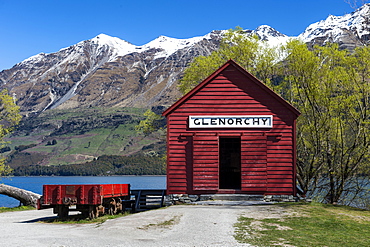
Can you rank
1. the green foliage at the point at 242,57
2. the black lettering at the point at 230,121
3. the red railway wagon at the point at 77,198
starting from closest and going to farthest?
the red railway wagon at the point at 77,198 → the black lettering at the point at 230,121 → the green foliage at the point at 242,57

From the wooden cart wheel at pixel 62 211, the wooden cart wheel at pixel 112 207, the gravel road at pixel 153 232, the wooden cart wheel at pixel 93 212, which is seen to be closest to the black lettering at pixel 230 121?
the gravel road at pixel 153 232

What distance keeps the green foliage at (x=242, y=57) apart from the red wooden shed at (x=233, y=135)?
933 centimetres

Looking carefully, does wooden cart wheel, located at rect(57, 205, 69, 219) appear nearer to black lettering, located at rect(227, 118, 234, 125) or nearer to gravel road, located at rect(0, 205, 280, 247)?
gravel road, located at rect(0, 205, 280, 247)

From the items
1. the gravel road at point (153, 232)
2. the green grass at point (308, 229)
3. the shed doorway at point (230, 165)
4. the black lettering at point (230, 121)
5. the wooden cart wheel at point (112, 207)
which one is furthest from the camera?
the shed doorway at point (230, 165)

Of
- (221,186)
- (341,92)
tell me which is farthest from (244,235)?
(341,92)

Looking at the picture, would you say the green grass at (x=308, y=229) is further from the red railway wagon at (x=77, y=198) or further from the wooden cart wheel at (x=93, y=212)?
the wooden cart wheel at (x=93, y=212)

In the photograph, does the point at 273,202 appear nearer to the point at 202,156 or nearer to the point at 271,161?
the point at 271,161

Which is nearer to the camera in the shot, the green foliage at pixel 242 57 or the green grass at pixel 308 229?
the green grass at pixel 308 229

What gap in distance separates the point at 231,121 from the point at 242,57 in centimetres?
1155

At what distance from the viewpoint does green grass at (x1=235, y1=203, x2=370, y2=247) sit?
1578 centimetres

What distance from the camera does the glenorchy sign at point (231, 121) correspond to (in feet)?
89.0

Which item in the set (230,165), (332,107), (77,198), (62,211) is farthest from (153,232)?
(332,107)

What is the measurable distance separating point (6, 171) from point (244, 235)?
2943 centimetres

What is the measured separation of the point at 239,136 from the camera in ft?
89.5
